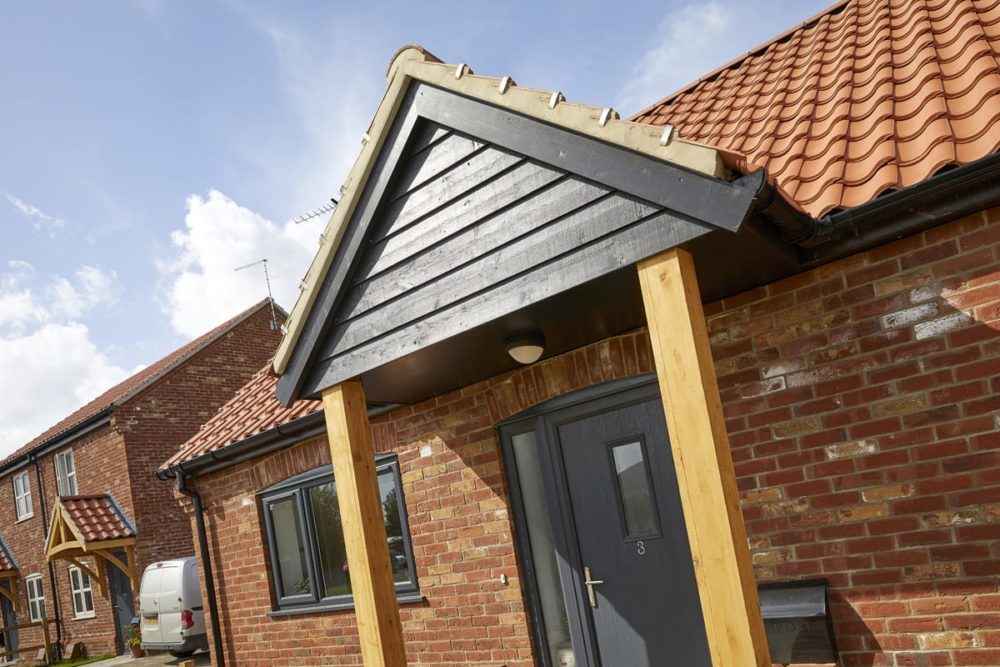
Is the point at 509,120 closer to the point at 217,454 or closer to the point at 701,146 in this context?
the point at 701,146

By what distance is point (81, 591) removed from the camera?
21625mm

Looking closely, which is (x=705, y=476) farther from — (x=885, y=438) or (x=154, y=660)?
(x=154, y=660)

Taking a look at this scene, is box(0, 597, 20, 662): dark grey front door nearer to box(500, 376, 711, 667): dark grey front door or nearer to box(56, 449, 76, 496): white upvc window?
box(56, 449, 76, 496): white upvc window

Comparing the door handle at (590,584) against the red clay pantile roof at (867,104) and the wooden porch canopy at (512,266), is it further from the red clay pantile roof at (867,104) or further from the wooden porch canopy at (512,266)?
the red clay pantile roof at (867,104)

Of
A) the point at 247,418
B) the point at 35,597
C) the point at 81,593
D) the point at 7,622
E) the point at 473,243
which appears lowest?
the point at 7,622

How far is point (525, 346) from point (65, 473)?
21.5 metres

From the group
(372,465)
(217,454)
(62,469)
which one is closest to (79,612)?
(62,469)

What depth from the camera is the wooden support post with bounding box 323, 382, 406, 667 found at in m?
4.64

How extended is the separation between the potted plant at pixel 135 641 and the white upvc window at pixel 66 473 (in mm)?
4700

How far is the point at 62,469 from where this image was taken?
22375 mm

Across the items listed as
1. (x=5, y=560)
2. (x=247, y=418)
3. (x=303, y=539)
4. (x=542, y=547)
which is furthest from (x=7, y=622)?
(x=542, y=547)

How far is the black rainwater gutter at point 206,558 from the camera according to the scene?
9445 mm

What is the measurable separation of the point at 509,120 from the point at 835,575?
2.97 metres

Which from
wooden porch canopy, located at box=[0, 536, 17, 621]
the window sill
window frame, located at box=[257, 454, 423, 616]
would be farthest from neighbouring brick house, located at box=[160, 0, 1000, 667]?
wooden porch canopy, located at box=[0, 536, 17, 621]
